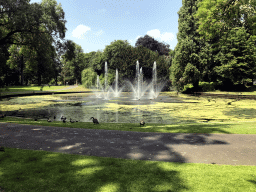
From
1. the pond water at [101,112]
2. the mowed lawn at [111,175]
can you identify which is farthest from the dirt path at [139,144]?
the pond water at [101,112]

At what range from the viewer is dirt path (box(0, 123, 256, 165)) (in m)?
5.27

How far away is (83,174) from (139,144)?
2.60 metres

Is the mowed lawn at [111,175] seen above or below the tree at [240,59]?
below

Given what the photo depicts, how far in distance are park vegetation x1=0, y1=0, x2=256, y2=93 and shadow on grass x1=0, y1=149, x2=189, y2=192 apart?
857 cm

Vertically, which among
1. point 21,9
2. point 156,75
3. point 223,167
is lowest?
point 223,167

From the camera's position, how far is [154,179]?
3910 millimetres

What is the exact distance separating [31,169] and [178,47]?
42317 millimetres

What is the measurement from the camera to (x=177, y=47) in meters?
43.1

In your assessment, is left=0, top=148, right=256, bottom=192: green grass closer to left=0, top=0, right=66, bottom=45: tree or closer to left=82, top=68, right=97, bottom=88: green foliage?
left=0, top=0, right=66, bottom=45: tree

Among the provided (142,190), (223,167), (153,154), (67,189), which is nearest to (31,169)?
(67,189)

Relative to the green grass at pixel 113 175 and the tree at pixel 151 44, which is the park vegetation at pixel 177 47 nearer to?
the tree at pixel 151 44

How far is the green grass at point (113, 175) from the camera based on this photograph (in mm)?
3627

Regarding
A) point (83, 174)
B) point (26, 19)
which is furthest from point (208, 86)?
point (83, 174)

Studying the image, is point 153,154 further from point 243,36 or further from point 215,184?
point 243,36
